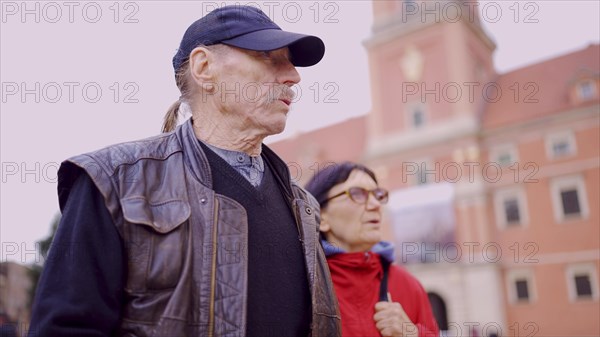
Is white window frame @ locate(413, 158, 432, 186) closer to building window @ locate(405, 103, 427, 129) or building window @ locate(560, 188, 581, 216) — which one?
building window @ locate(405, 103, 427, 129)

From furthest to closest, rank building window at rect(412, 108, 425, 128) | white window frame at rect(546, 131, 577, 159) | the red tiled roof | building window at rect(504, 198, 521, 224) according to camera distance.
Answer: building window at rect(412, 108, 425, 128) < the red tiled roof < building window at rect(504, 198, 521, 224) < white window frame at rect(546, 131, 577, 159)

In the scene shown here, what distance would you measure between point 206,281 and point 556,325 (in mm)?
21708

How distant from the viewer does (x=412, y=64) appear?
24891 mm

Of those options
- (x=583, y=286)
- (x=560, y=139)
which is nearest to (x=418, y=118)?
(x=560, y=139)

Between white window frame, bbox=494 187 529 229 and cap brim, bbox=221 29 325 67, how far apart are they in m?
21.9

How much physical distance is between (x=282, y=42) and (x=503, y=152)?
2277 centimetres

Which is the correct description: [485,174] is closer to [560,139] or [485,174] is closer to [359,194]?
[560,139]

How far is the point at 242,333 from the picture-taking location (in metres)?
1.47

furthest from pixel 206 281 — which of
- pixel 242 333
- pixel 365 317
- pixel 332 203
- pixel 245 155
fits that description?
pixel 332 203

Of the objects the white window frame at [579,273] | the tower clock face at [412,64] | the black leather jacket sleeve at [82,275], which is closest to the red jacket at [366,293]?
the black leather jacket sleeve at [82,275]

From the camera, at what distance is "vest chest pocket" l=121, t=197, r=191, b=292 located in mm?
1456

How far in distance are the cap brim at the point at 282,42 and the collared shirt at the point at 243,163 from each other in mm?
372

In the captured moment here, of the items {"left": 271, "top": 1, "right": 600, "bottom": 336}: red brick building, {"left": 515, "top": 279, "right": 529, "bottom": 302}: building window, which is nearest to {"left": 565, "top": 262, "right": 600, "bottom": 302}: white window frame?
{"left": 271, "top": 1, "right": 600, "bottom": 336}: red brick building

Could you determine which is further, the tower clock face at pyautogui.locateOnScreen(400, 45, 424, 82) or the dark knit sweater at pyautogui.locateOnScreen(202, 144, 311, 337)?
the tower clock face at pyautogui.locateOnScreen(400, 45, 424, 82)
